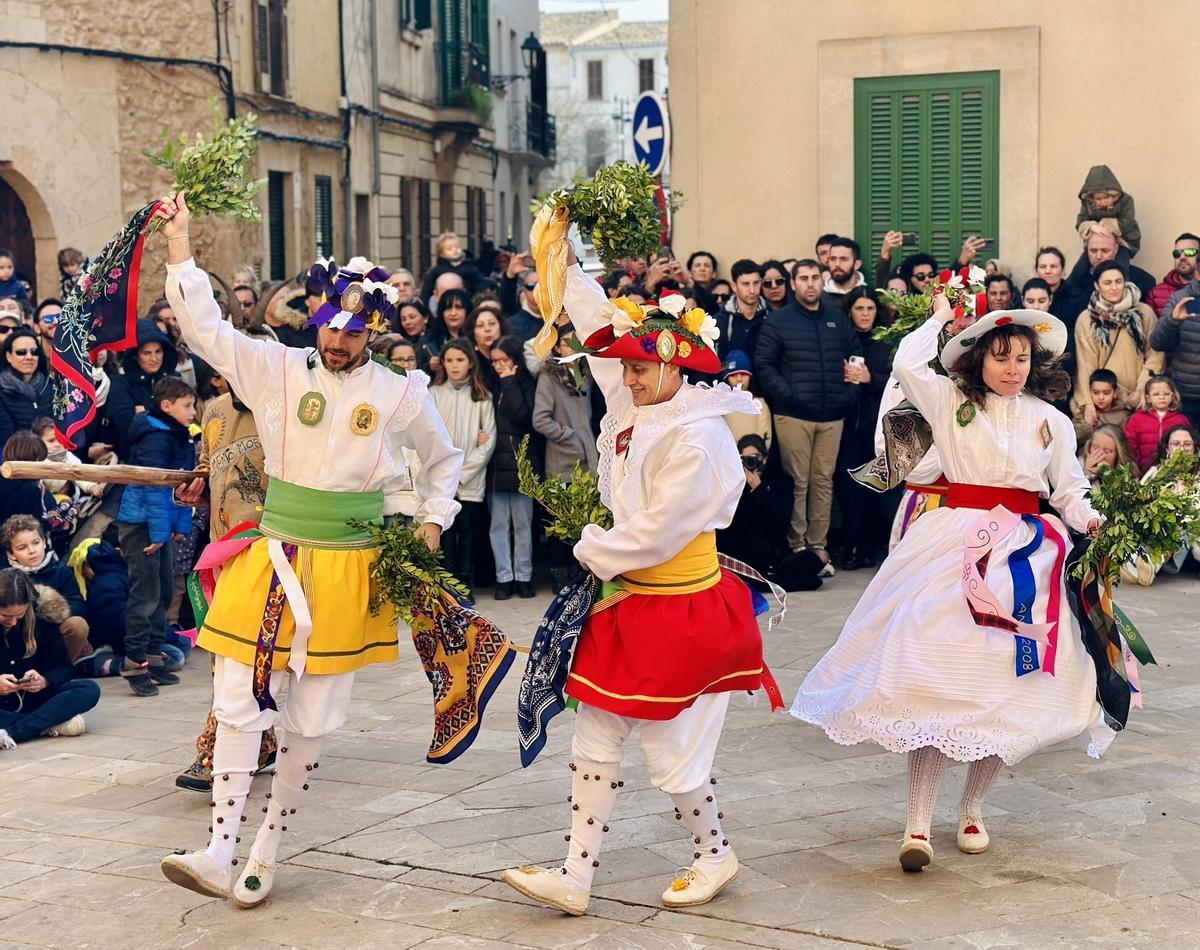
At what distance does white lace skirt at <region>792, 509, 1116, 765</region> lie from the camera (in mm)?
5684

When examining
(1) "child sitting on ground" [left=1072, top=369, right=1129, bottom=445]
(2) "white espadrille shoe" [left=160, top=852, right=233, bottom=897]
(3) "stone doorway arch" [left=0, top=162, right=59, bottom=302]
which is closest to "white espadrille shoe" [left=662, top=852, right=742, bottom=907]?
(2) "white espadrille shoe" [left=160, top=852, right=233, bottom=897]

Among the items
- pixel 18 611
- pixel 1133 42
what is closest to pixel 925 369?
pixel 18 611

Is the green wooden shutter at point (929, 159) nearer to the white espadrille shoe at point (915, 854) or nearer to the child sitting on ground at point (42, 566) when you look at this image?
the child sitting on ground at point (42, 566)

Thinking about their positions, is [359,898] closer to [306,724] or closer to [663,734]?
[306,724]

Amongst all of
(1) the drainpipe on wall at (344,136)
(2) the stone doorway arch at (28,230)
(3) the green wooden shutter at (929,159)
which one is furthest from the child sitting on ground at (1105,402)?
(1) the drainpipe on wall at (344,136)

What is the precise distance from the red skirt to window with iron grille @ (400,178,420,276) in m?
23.8

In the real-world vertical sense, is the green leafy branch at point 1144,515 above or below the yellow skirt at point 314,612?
above

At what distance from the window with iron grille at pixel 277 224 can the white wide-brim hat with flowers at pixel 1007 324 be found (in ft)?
57.9

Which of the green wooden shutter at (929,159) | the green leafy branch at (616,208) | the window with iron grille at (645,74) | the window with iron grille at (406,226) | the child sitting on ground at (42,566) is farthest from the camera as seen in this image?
the window with iron grille at (645,74)

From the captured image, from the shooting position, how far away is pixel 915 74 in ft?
41.8

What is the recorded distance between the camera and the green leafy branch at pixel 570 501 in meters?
5.48

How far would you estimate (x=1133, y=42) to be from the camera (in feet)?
40.0

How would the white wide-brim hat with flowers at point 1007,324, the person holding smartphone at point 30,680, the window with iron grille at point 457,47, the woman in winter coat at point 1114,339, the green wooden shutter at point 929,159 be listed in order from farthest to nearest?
the window with iron grille at point 457,47, the green wooden shutter at point 929,159, the woman in winter coat at point 1114,339, the person holding smartphone at point 30,680, the white wide-brim hat with flowers at point 1007,324

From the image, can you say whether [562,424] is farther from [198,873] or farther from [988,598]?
[198,873]
